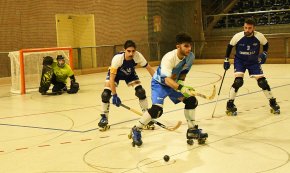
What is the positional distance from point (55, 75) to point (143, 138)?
5983mm

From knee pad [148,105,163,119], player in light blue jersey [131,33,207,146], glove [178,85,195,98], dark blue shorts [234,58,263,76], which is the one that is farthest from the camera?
dark blue shorts [234,58,263,76]

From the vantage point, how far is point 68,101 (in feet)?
33.7

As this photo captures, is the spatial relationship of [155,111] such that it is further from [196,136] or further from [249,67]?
[249,67]

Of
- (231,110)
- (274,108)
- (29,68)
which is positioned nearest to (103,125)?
(231,110)

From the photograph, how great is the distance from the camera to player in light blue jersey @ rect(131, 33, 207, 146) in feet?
17.5

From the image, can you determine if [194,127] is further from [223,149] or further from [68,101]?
[68,101]

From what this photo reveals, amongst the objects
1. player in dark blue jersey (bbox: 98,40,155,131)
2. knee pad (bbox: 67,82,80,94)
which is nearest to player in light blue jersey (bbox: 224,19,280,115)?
player in dark blue jersey (bbox: 98,40,155,131)

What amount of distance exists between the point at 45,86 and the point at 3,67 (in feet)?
13.9

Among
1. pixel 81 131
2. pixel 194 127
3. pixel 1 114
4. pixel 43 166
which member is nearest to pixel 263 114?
pixel 194 127

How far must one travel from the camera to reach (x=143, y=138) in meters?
6.11

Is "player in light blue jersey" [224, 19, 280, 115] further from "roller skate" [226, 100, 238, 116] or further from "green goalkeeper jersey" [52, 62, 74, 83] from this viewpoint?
"green goalkeeper jersey" [52, 62, 74, 83]

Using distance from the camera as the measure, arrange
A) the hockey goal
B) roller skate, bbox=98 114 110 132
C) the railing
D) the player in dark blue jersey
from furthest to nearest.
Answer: the railing
the hockey goal
roller skate, bbox=98 114 110 132
the player in dark blue jersey

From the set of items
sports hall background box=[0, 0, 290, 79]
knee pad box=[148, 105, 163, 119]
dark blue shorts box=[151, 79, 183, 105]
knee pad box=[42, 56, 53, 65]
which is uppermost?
sports hall background box=[0, 0, 290, 79]

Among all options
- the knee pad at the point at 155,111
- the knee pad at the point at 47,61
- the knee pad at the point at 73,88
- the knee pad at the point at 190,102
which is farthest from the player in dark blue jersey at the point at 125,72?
the knee pad at the point at 47,61
